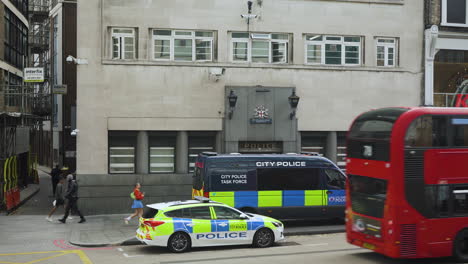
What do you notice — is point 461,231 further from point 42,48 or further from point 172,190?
point 42,48

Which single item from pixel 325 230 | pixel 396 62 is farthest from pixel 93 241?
pixel 396 62

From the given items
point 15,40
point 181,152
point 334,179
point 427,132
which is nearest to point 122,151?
point 181,152

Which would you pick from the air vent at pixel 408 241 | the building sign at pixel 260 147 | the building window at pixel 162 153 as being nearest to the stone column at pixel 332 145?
the building sign at pixel 260 147

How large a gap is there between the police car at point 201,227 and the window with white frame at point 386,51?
1287 cm

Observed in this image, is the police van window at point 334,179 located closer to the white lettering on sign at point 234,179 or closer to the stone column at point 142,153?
the white lettering on sign at point 234,179

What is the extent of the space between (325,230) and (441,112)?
747 cm

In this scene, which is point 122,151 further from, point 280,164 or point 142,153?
point 280,164

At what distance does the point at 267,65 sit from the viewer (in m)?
25.6

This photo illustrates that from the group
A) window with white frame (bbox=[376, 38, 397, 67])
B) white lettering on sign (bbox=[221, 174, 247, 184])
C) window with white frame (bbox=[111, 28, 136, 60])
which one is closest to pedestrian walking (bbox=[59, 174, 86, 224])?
window with white frame (bbox=[111, 28, 136, 60])

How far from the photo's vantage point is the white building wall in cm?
2408

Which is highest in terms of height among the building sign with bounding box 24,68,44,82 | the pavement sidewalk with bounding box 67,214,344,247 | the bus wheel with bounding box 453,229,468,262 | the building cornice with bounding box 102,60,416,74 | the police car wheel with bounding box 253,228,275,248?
the building cornice with bounding box 102,60,416,74

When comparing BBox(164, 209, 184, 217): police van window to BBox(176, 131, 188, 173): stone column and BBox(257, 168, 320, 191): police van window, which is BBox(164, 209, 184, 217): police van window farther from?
BBox(176, 131, 188, 173): stone column

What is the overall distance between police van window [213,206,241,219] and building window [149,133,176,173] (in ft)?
28.5

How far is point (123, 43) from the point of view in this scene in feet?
80.5
